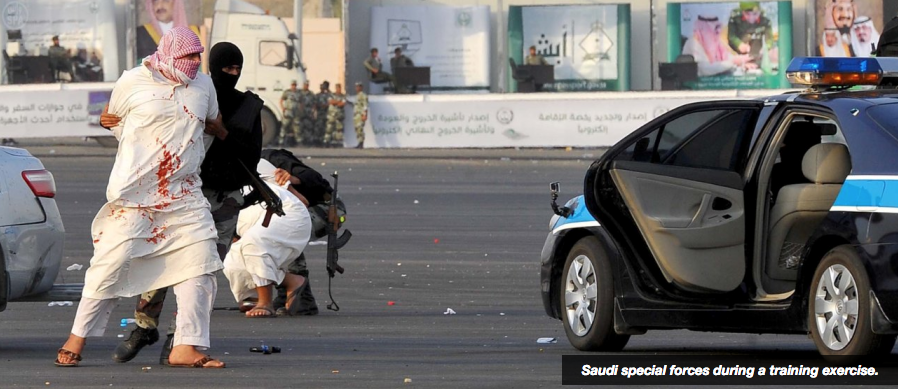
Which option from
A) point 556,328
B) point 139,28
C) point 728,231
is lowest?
point 556,328

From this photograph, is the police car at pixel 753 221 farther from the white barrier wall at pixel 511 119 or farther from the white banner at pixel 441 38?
the white banner at pixel 441 38

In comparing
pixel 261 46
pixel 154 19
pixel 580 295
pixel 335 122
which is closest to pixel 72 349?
pixel 580 295

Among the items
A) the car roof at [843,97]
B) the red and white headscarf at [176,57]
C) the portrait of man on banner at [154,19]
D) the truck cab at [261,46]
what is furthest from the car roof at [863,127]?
the portrait of man on banner at [154,19]

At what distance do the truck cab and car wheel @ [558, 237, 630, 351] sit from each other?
24.4 metres

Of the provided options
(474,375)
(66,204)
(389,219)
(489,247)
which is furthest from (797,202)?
(66,204)

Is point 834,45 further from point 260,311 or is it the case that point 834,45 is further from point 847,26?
point 260,311

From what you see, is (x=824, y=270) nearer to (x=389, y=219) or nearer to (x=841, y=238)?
(x=841, y=238)

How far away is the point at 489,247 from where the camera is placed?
1562cm

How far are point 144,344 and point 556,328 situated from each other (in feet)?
9.54

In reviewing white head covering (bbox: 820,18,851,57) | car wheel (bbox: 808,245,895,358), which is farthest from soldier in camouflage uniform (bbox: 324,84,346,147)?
car wheel (bbox: 808,245,895,358)

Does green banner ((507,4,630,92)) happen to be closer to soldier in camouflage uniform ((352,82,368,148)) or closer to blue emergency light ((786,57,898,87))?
soldier in camouflage uniform ((352,82,368,148))

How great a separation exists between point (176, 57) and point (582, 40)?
30.6m

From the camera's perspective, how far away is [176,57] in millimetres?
7891

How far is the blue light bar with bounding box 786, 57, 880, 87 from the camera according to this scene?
27.0ft
